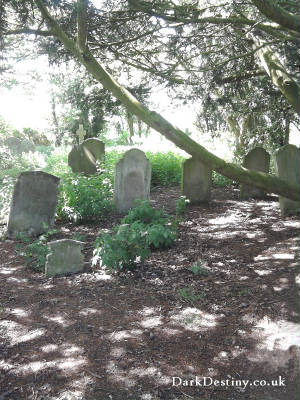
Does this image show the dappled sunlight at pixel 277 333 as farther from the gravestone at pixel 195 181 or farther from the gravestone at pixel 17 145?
the gravestone at pixel 17 145

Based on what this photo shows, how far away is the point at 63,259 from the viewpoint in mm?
4980

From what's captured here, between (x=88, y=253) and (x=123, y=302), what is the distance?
188cm

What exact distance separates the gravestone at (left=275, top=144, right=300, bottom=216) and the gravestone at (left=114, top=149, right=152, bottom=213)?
8.95ft

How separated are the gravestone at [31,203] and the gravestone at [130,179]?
4.79 ft

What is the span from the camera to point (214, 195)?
396 inches

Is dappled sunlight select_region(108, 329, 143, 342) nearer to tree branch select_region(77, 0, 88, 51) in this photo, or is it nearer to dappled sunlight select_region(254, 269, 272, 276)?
dappled sunlight select_region(254, 269, 272, 276)

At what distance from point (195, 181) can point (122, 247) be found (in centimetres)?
450

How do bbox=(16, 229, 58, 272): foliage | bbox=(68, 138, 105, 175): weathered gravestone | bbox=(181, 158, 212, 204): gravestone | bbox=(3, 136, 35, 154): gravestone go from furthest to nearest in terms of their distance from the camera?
bbox=(3, 136, 35, 154): gravestone, bbox=(68, 138, 105, 175): weathered gravestone, bbox=(181, 158, 212, 204): gravestone, bbox=(16, 229, 58, 272): foliage

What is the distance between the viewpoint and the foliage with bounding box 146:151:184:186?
12.1 m

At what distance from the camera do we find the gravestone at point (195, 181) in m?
8.74

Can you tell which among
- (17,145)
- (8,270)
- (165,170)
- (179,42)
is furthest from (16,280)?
(17,145)

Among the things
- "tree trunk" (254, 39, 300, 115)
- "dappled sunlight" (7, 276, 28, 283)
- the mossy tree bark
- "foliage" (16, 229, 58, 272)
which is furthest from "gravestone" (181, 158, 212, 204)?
the mossy tree bark

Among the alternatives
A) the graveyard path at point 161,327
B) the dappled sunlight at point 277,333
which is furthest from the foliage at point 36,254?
the dappled sunlight at point 277,333

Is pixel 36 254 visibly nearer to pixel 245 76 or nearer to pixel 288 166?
pixel 288 166
